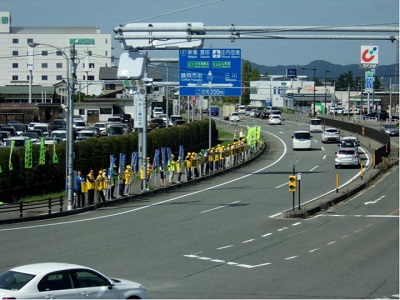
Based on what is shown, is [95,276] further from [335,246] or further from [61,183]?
[61,183]

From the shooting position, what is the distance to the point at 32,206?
34812mm

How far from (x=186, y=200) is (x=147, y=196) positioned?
8.81ft

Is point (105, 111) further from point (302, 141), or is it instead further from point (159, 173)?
point (159, 173)

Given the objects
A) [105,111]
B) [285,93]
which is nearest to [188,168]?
[105,111]

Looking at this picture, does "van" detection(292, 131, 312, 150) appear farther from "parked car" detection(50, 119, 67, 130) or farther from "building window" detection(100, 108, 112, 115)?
"building window" detection(100, 108, 112, 115)

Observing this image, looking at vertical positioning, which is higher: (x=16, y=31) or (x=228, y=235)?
(x=16, y=31)

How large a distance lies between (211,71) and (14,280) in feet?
133

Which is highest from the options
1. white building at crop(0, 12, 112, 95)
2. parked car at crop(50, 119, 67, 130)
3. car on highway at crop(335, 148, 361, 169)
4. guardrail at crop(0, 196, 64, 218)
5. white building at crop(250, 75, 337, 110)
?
white building at crop(0, 12, 112, 95)

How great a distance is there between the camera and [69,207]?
112 ft

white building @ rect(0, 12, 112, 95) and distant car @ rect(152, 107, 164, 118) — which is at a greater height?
white building @ rect(0, 12, 112, 95)

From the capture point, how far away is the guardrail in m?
32.3

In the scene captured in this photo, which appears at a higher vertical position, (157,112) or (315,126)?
(157,112)

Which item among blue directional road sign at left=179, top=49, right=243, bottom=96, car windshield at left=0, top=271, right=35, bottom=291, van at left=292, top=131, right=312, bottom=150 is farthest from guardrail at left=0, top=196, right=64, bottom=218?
van at left=292, top=131, right=312, bottom=150

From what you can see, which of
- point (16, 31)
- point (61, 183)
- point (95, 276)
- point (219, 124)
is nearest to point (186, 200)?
point (61, 183)
